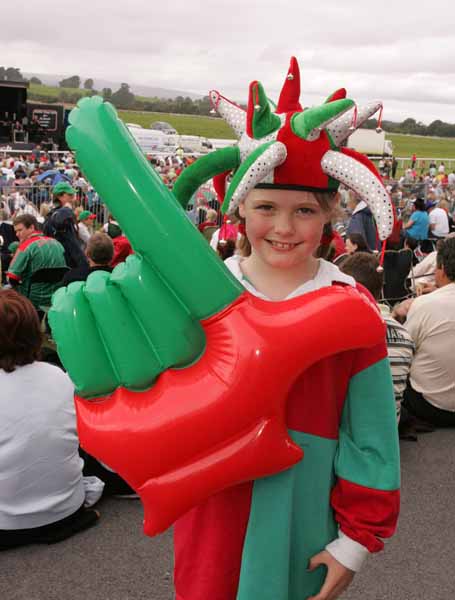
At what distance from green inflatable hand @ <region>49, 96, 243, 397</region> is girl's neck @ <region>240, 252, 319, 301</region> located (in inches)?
6.0

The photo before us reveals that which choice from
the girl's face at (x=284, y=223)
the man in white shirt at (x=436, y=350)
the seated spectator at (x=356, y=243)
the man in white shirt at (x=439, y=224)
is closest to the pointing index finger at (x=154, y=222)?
the girl's face at (x=284, y=223)

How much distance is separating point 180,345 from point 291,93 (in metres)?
0.60

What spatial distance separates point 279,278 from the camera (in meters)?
1.45

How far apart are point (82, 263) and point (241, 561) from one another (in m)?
5.12

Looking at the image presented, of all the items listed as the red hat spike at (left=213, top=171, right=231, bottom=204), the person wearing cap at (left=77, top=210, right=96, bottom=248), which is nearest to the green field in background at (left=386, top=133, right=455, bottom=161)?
the person wearing cap at (left=77, top=210, right=96, bottom=248)

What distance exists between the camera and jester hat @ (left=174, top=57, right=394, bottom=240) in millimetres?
1273

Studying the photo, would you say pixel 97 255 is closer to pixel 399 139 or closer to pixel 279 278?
pixel 279 278

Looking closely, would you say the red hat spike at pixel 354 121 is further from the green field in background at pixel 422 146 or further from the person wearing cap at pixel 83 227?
the green field in background at pixel 422 146

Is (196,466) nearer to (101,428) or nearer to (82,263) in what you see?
(101,428)

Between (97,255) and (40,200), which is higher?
(97,255)

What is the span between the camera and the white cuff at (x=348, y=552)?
4.46 feet

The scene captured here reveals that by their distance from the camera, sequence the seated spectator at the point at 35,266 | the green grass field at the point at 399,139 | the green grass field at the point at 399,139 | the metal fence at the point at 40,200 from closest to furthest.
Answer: the seated spectator at the point at 35,266
the metal fence at the point at 40,200
the green grass field at the point at 399,139
the green grass field at the point at 399,139

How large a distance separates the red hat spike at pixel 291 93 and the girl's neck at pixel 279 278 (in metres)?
0.33

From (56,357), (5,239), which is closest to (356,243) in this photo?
(56,357)
